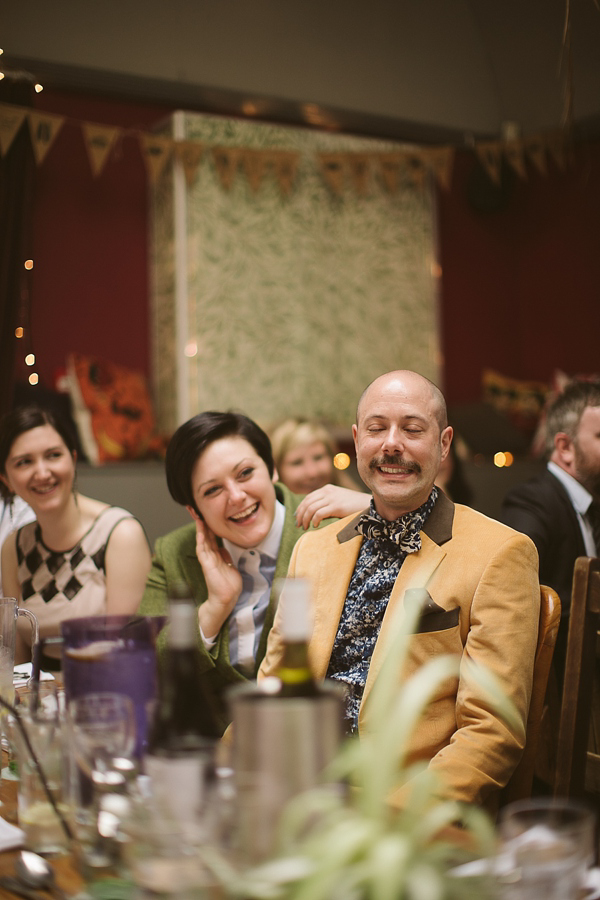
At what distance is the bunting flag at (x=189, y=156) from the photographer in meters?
4.88

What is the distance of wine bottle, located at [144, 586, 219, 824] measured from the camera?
88cm

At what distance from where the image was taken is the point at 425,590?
6.00 feet

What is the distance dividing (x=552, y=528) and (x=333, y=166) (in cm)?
326

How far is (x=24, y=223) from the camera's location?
11.7ft

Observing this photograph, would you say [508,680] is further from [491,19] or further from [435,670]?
[491,19]

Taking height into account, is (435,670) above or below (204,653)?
above

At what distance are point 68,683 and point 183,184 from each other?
4117 mm

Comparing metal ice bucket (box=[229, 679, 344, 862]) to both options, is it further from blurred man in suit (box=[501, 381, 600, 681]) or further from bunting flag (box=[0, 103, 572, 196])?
bunting flag (box=[0, 103, 572, 196])

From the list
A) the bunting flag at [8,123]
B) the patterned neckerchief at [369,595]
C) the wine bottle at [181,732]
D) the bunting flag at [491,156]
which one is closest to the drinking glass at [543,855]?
the wine bottle at [181,732]

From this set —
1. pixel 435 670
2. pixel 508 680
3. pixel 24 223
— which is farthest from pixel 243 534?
pixel 24 223

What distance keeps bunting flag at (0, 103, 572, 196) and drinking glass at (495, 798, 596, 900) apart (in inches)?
151

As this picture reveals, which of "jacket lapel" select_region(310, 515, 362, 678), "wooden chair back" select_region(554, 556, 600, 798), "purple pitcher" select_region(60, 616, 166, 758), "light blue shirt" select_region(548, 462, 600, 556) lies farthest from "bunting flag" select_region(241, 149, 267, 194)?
"purple pitcher" select_region(60, 616, 166, 758)

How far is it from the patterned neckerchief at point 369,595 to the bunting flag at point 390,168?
155 inches

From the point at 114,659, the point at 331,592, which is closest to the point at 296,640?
the point at 114,659
